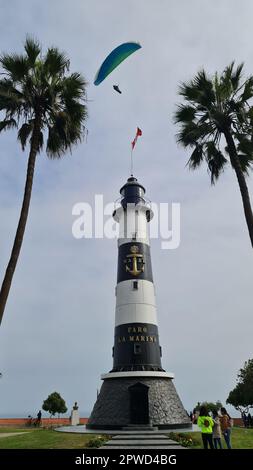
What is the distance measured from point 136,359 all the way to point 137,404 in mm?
2985

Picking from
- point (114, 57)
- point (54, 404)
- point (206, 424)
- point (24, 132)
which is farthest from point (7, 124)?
point (54, 404)

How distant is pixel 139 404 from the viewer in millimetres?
25125

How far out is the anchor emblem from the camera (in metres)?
29.6

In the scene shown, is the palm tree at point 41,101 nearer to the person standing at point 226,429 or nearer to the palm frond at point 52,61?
the palm frond at point 52,61

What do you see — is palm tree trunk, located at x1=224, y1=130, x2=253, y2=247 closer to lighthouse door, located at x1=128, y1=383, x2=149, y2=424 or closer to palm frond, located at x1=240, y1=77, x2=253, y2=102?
palm frond, located at x1=240, y1=77, x2=253, y2=102

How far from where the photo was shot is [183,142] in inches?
768

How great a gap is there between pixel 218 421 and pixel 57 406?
37.6 metres

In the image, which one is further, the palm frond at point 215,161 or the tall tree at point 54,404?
the tall tree at point 54,404

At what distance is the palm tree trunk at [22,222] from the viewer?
44.8 feet

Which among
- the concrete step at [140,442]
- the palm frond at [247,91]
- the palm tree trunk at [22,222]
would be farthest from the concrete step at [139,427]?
the palm frond at [247,91]

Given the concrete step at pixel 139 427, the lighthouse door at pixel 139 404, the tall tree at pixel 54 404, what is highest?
the tall tree at pixel 54 404
